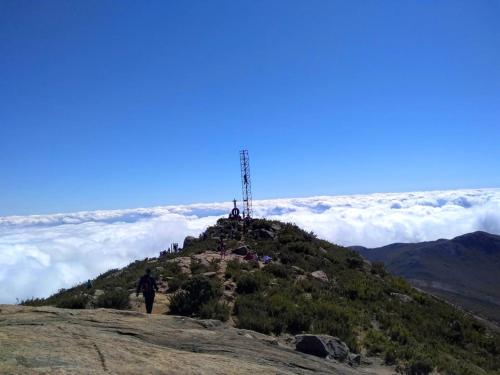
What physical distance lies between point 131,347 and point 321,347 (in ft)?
18.9

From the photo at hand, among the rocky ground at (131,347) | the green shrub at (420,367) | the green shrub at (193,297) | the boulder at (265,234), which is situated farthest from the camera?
the boulder at (265,234)

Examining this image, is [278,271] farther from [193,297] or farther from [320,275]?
[193,297]

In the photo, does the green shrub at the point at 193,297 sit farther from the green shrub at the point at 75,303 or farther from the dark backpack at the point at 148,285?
the green shrub at the point at 75,303

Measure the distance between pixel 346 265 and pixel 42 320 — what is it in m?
23.9

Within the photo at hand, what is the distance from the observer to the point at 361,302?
22.5 metres

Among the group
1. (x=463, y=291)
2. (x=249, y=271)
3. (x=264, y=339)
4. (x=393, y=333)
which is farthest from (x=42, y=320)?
(x=463, y=291)

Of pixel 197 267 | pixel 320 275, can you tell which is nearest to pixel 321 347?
pixel 197 267

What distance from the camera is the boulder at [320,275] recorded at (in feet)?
83.5

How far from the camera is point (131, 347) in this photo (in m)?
8.46

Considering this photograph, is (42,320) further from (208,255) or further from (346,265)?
(346,265)

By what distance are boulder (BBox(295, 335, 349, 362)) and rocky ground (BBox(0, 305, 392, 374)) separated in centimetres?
73

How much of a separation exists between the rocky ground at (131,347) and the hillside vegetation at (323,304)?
4568mm

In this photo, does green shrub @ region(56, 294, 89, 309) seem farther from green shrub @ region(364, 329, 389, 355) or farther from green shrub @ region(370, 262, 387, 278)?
green shrub @ region(370, 262, 387, 278)

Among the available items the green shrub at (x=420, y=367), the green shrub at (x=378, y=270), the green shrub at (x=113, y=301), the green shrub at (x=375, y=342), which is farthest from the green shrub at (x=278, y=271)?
the green shrub at (x=420, y=367)
